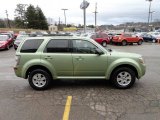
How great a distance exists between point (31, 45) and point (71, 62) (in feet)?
4.56

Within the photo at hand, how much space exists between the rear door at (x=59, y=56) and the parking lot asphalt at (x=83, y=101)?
0.63 metres

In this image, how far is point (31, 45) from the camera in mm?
7176

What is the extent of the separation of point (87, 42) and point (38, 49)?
1548 millimetres

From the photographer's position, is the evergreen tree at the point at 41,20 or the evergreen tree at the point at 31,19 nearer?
the evergreen tree at the point at 31,19

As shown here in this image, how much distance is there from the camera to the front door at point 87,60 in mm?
6977

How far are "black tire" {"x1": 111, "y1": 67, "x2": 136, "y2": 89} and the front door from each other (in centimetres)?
38

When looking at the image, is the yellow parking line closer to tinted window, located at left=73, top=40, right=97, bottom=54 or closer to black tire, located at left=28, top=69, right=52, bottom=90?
black tire, located at left=28, top=69, right=52, bottom=90

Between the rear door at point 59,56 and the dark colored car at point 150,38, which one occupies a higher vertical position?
the rear door at point 59,56

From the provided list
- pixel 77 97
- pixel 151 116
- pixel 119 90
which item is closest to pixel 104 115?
pixel 151 116

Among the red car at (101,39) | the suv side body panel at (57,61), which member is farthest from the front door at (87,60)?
the red car at (101,39)

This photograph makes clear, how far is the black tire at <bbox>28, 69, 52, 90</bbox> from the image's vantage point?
7094mm

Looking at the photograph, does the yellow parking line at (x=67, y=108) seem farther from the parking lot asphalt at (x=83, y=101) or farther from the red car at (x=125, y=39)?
the red car at (x=125, y=39)

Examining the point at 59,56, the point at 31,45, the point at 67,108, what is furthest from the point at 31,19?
the point at 67,108

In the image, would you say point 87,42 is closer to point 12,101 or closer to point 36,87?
point 36,87
